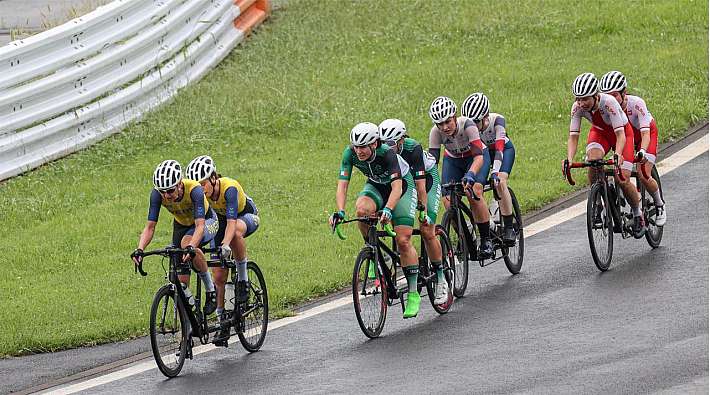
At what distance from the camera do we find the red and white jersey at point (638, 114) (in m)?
13.1

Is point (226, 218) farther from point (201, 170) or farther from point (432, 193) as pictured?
point (432, 193)

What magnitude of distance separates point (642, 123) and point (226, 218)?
4535mm

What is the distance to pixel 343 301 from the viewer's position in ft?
39.8

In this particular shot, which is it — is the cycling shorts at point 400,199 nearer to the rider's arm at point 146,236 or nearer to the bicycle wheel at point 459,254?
the bicycle wheel at point 459,254

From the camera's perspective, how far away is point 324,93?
64.0 ft

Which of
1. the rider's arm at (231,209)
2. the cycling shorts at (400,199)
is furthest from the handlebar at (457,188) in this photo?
the rider's arm at (231,209)

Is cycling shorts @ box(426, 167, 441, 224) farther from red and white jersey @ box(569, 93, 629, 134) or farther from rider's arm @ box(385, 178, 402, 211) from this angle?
red and white jersey @ box(569, 93, 629, 134)

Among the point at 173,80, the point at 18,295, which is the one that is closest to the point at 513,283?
the point at 18,295

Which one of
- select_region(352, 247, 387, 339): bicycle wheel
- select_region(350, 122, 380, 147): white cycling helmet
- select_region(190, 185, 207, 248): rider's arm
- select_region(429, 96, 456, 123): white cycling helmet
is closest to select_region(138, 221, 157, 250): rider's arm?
select_region(190, 185, 207, 248): rider's arm

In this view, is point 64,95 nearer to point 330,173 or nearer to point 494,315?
point 330,173

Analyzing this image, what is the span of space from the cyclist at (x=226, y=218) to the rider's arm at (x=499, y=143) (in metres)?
2.62

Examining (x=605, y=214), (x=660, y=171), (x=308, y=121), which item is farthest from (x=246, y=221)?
(x=308, y=121)

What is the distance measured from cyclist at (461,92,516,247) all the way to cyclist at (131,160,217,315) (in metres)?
2.92

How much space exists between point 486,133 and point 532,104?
627 cm
